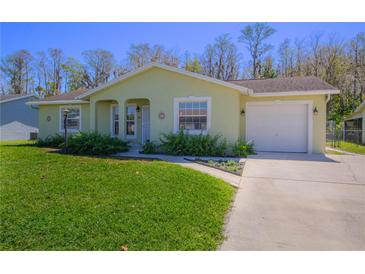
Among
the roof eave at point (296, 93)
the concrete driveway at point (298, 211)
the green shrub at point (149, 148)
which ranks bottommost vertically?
the concrete driveway at point (298, 211)

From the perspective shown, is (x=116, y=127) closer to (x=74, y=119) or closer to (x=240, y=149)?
(x=74, y=119)

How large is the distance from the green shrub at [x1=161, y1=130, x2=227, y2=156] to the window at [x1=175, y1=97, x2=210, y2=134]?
45 centimetres

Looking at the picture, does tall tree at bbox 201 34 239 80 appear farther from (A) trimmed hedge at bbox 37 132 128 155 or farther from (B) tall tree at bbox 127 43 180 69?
(A) trimmed hedge at bbox 37 132 128 155

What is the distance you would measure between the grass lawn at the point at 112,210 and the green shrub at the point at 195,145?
360 centimetres

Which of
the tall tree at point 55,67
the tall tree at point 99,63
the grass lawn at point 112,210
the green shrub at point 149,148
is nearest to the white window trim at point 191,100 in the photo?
the green shrub at point 149,148

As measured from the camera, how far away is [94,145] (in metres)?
10.1

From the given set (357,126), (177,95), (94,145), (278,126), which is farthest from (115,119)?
(357,126)

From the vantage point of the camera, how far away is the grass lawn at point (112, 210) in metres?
2.80

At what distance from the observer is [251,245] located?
2.82 meters

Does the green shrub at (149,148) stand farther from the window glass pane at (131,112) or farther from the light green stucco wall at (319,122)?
the light green stucco wall at (319,122)

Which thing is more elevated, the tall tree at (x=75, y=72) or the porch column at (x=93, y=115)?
the tall tree at (x=75, y=72)

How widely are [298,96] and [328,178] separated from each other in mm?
5738

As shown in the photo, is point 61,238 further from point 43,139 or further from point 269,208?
point 43,139

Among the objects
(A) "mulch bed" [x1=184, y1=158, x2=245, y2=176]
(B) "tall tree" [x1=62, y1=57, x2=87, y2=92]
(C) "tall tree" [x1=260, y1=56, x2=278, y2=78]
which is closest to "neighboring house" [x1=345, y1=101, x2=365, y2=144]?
(C) "tall tree" [x1=260, y1=56, x2=278, y2=78]
